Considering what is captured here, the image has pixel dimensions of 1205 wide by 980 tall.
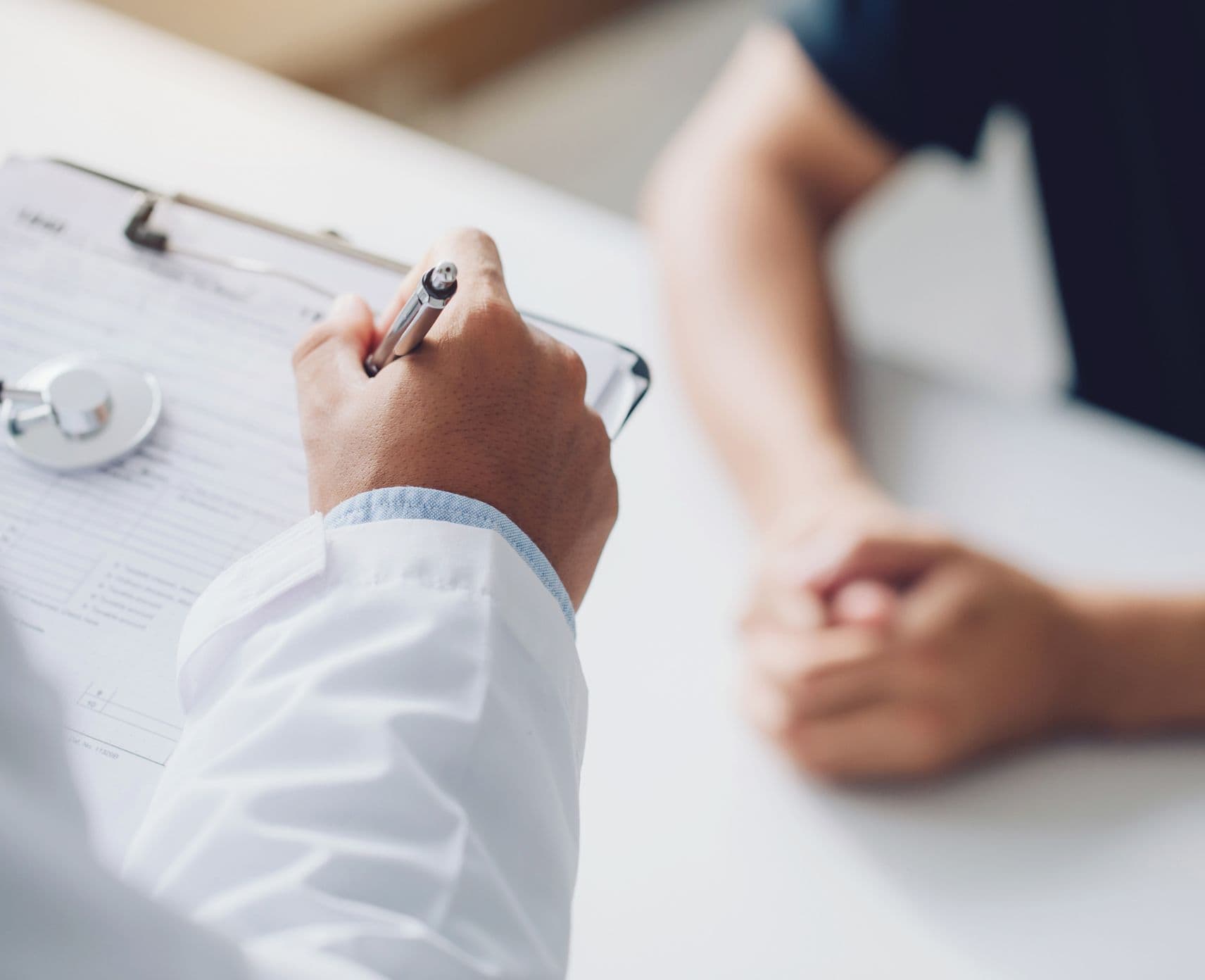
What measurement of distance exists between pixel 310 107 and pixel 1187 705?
0.62 metres

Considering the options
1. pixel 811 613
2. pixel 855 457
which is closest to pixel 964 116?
pixel 855 457

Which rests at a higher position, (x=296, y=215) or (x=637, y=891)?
(x=296, y=215)

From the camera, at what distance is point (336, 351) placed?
333 mm

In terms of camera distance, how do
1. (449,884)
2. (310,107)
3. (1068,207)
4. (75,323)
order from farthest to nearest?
1. (1068,207)
2. (310,107)
3. (75,323)
4. (449,884)

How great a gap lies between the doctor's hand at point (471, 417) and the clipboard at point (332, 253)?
3 cm

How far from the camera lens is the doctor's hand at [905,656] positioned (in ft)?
1.63

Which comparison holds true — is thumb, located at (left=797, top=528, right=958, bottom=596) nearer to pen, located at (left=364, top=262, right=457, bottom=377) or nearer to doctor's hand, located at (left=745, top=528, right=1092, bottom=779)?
doctor's hand, located at (left=745, top=528, right=1092, bottom=779)

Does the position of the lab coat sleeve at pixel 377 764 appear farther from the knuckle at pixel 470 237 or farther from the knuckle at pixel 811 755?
the knuckle at pixel 811 755

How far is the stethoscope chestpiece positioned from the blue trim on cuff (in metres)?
0.10

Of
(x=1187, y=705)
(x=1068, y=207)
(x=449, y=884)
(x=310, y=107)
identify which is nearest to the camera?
(x=449, y=884)

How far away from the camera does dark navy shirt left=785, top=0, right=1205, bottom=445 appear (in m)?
0.69

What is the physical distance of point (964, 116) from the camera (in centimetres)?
72

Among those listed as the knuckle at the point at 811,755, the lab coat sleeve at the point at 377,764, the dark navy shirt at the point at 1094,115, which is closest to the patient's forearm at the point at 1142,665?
the knuckle at the point at 811,755

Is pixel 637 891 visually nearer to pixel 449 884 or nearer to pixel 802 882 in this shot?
pixel 802 882
